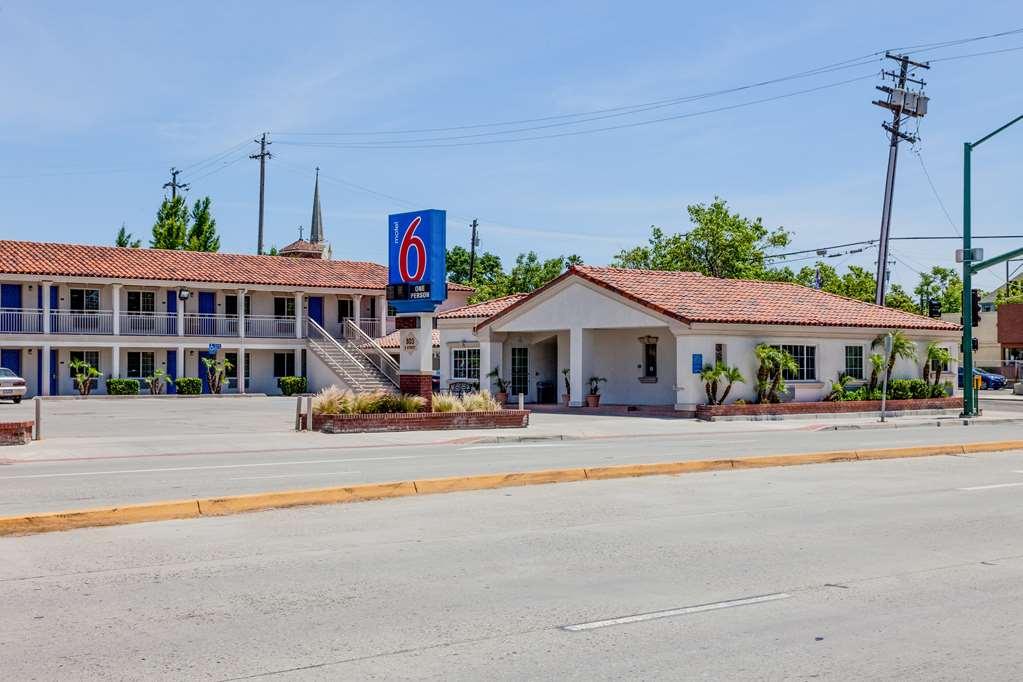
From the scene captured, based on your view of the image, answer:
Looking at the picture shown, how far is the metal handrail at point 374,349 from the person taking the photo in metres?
50.9

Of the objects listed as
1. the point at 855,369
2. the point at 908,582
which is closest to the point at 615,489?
the point at 908,582

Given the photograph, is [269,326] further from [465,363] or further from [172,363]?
[465,363]

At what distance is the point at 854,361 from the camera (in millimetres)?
40219

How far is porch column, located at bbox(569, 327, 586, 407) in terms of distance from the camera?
128 ft

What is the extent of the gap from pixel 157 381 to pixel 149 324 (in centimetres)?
277

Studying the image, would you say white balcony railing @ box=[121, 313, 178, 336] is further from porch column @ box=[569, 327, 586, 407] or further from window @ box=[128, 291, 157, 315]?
porch column @ box=[569, 327, 586, 407]

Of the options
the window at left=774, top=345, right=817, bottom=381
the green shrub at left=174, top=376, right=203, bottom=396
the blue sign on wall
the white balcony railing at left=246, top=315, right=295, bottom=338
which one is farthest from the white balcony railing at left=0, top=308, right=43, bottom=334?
the window at left=774, top=345, right=817, bottom=381

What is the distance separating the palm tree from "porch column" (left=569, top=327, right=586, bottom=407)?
1056 cm

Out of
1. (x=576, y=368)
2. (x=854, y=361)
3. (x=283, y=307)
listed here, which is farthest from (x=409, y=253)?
(x=283, y=307)

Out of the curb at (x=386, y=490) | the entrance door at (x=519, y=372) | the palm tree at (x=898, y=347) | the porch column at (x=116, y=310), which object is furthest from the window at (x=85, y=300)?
the curb at (x=386, y=490)

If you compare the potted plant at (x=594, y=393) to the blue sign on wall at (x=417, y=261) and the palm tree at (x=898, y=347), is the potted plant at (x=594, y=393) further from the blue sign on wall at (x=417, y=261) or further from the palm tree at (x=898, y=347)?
the blue sign on wall at (x=417, y=261)

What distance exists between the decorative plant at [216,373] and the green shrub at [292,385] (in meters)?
2.66

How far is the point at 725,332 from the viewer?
1427 inches

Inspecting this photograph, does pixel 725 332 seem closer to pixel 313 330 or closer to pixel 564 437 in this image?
pixel 564 437
